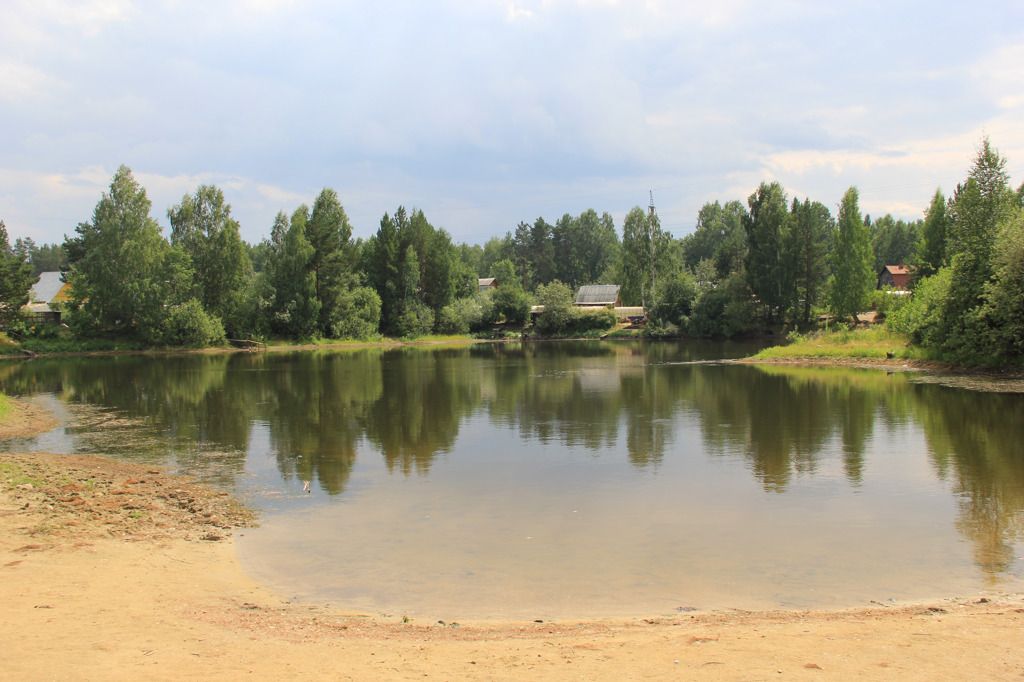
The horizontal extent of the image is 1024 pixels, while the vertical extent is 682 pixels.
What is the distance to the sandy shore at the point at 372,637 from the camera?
5.35 metres

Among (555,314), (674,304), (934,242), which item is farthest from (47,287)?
(934,242)

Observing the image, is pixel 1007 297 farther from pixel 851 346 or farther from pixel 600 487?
pixel 600 487

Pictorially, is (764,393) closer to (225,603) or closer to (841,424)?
(841,424)

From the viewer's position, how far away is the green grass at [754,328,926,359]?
36.1 metres

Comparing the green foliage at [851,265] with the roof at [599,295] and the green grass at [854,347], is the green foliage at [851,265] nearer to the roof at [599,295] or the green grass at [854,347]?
the green grass at [854,347]

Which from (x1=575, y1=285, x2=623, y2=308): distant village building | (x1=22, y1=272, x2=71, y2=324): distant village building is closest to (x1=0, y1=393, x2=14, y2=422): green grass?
(x1=22, y1=272, x2=71, y2=324): distant village building

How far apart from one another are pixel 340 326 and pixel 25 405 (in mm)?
47865

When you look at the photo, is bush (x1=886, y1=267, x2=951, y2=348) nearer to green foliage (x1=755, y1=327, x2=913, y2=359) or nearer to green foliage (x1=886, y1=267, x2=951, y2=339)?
green foliage (x1=886, y1=267, x2=951, y2=339)

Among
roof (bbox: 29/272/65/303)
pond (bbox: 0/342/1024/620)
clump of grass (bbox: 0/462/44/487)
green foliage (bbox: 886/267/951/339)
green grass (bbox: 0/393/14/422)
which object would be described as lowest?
pond (bbox: 0/342/1024/620)

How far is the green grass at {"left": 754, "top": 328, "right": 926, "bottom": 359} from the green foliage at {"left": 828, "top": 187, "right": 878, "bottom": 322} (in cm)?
2201

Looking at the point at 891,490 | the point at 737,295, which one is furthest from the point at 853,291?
the point at 891,490

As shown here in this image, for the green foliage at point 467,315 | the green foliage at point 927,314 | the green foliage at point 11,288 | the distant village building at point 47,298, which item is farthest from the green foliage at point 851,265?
the green foliage at point 11,288

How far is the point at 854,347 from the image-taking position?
38.6 meters

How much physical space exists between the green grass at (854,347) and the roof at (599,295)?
182 feet
